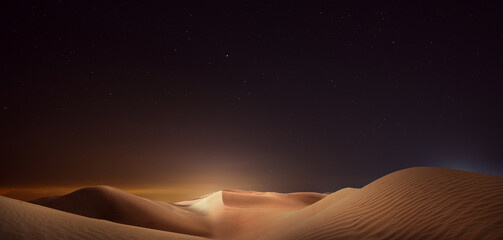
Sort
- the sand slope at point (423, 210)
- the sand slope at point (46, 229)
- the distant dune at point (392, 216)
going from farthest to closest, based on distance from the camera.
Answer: the sand slope at point (423, 210), the distant dune at point (392, 216), the sand slope at point (46, 229)

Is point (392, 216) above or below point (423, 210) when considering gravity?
below

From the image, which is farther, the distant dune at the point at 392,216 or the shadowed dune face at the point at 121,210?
the shadowed dune face at the point at 121,210

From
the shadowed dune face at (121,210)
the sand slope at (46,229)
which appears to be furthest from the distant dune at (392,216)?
the shadowed dune face at (121,210)

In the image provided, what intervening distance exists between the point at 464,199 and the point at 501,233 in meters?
1.89

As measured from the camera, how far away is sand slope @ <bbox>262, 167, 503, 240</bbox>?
5.42 metres

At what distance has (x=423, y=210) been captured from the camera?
6.56m

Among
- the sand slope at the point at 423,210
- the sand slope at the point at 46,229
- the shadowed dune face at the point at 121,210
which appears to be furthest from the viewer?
the shadowed dune face at the point at 121,210

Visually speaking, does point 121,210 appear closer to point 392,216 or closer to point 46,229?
point 46,229

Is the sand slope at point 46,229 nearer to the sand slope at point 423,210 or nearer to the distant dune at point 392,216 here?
the distant dune at point 392,216

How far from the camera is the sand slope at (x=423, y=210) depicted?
5.42 m

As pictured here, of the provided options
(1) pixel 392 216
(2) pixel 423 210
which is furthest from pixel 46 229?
(2) pixel 423 210

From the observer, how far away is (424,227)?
5801 millimetres

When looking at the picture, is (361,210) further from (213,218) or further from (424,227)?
(213,218)

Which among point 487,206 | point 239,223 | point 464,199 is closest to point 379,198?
point 464,199
